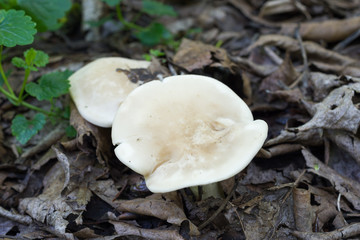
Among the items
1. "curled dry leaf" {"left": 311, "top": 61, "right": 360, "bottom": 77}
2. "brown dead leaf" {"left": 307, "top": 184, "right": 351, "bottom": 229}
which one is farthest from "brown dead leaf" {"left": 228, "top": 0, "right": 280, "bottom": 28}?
"brown dead leaf" {"left": 307, "top": 184, "right": 351, "bottom": 229}

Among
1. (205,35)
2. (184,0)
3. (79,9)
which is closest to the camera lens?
(205,35)

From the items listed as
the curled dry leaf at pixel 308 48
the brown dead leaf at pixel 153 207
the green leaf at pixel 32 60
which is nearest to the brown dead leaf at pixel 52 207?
the brown dead leaf at pixel 153 207

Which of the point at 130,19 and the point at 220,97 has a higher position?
the point at 220,97

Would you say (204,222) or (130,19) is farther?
(130,19)

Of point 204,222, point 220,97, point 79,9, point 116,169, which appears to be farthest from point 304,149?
point 79,9

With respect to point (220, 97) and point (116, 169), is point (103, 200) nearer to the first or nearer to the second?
point (116, 169)

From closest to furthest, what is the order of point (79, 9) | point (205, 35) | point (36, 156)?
point (36, 156), point (205, 35), point (79, 9)

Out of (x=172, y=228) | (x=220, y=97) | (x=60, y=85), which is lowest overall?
(x=172, y=228)

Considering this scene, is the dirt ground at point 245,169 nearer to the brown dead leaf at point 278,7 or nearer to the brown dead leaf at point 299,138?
A: the brown dead leaf at point 299,138
